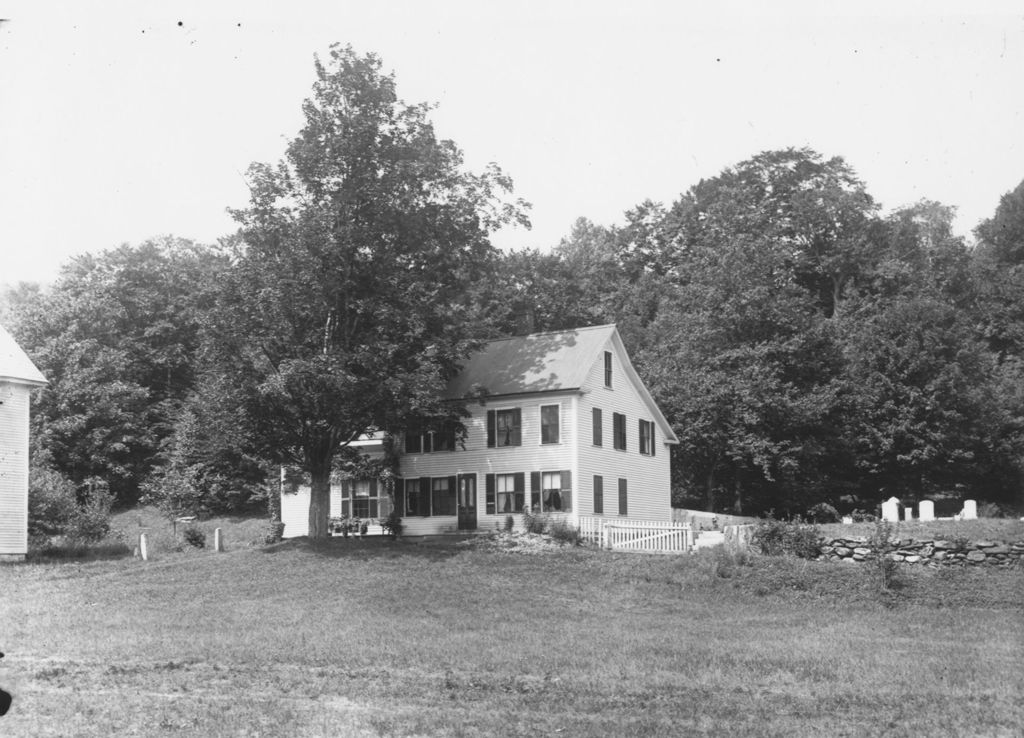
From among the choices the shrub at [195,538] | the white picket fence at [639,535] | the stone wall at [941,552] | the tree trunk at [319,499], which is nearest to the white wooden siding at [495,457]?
the white picket fence at [639,535]

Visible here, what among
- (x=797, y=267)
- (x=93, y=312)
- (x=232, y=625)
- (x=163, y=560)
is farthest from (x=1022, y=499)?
(x=93, y=312)

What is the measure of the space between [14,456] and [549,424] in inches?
696

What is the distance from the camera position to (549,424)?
40.2 m

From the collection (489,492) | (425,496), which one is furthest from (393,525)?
(489,492)

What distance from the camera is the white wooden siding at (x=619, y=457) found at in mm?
40062

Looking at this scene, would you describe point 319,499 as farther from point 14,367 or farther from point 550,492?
point 14,367

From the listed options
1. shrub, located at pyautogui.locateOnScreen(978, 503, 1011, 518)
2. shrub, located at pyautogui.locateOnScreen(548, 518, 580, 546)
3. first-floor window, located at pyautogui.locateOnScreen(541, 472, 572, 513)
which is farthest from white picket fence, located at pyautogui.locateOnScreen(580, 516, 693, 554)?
shrub, located at pyautogui.locateOnScreen(978, 503, 1011, 518)

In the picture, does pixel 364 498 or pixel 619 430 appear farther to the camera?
pixel 364 498

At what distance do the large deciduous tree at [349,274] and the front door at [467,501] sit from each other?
3.43m

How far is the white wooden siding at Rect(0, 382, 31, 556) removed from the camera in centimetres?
3588

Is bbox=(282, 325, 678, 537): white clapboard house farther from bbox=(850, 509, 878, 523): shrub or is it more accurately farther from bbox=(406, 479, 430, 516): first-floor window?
bbox=(850, 509, 878, 523): shrub

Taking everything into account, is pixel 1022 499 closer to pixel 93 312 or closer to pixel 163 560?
pixel 163 560

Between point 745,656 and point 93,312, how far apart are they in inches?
2095

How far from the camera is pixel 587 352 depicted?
41531mm
